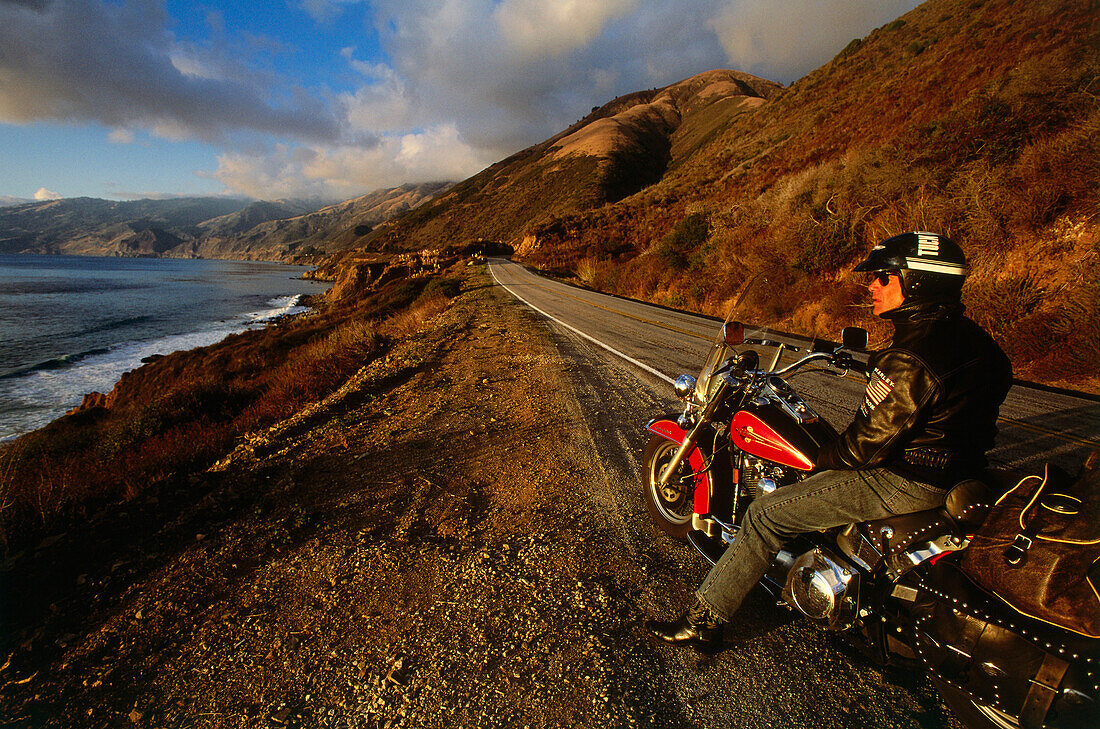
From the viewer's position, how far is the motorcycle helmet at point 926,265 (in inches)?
77.8

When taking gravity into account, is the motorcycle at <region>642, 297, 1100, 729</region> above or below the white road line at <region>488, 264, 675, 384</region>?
above

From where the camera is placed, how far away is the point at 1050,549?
151cm

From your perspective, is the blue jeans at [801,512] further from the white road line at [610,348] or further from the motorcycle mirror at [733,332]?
the white road line at [610,348]

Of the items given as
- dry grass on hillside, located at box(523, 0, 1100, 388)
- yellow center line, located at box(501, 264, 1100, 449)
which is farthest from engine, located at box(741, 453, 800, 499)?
yellow center line, located at box(501, 264, 1100, 449)

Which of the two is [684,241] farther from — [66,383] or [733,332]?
[66,383]

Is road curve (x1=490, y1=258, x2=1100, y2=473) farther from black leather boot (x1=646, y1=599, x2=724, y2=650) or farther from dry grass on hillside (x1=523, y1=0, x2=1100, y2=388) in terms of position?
black leather boot (x1=646, y1=599, x2=724, y2=650)

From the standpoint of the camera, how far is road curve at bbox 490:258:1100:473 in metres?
4.32

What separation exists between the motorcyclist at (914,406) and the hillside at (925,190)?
124cm

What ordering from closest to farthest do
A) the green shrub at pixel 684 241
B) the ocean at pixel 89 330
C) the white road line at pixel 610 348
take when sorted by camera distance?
the white road line at pixel 610 348 → the ocean at pixel 89 330 → the green shrub at pixel 684 241

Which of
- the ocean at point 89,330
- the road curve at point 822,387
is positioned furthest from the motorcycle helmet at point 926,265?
the ocean at point 89,330

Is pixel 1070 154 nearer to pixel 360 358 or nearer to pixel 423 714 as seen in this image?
pixel 423 714

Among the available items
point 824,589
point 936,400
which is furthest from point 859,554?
point 936,400

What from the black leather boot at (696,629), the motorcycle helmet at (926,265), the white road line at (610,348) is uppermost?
the motorcycle helmet at (926,265)

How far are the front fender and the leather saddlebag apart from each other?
57.1 inches
